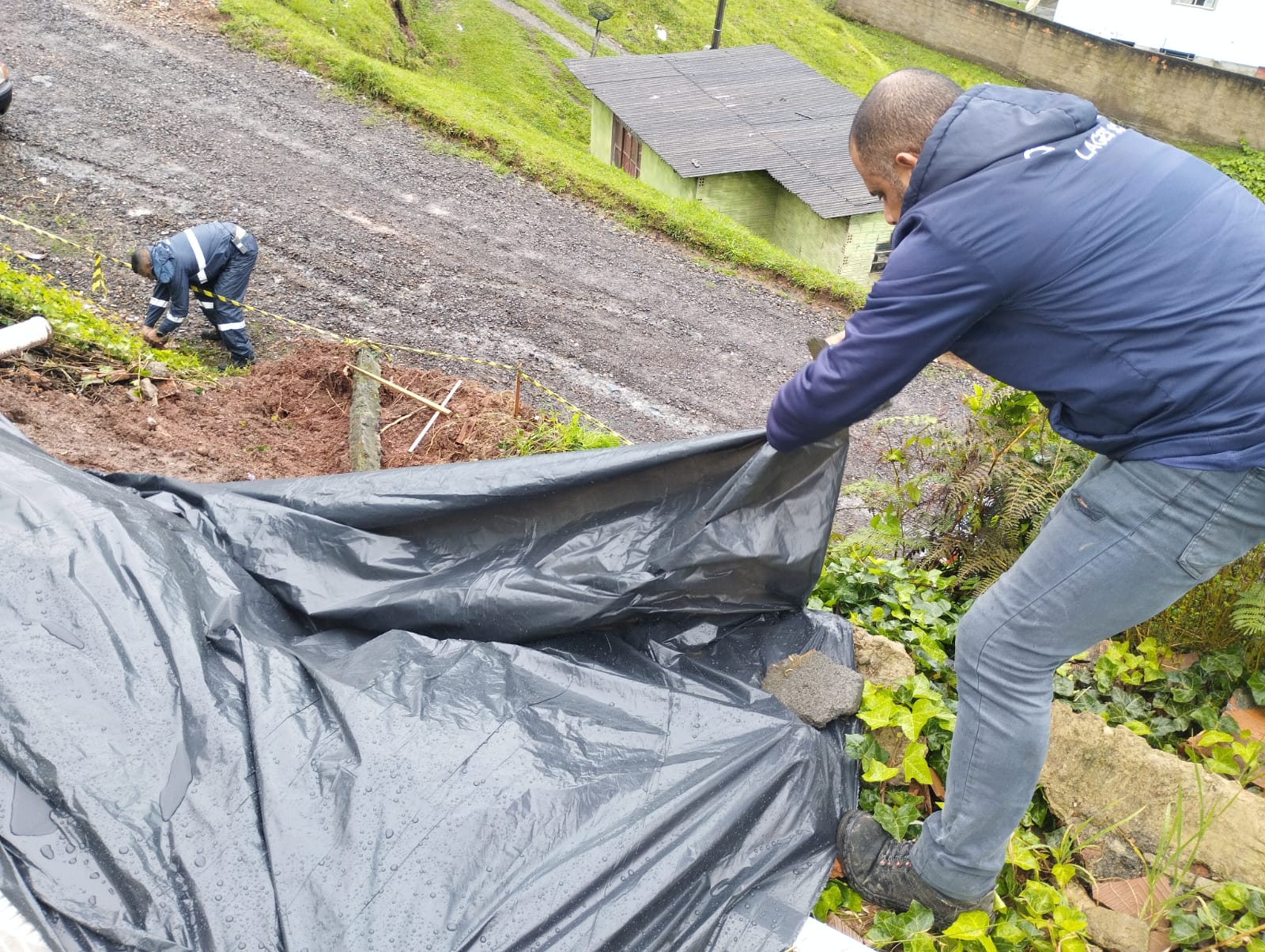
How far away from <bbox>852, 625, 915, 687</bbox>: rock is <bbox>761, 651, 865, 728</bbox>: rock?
0.16 m

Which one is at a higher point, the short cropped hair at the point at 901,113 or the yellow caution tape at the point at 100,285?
the short cropped hair at the point at 901,113

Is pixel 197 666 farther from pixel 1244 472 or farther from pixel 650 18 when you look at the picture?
pixel 650 18

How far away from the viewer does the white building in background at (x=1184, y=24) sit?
28750 millimetres

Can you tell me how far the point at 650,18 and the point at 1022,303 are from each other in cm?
2691

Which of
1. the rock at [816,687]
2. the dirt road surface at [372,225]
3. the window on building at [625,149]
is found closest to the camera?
the rock at [816,687]

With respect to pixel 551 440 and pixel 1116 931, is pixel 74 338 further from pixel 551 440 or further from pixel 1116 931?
pixel 1116 931

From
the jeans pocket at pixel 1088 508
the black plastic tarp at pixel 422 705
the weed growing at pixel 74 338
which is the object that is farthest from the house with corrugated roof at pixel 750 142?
the jeans pocket at pixel 1088 508

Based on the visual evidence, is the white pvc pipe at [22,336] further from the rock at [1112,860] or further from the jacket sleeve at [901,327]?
the rock at [1112,860]

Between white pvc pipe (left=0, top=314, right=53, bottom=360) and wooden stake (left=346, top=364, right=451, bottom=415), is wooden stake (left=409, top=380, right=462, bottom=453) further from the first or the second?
white pvc pipe (left=0, top=314, right=53, bottom=360)

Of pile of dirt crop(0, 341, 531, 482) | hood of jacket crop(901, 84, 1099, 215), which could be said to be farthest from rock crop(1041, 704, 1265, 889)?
pile of dirt crop(0, 341, 531, 482)

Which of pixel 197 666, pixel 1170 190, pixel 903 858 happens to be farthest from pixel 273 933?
pixel 1170 190

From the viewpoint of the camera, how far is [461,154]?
34.7 feet

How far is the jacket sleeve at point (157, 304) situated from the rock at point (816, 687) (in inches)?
219

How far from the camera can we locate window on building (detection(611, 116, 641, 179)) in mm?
14750
